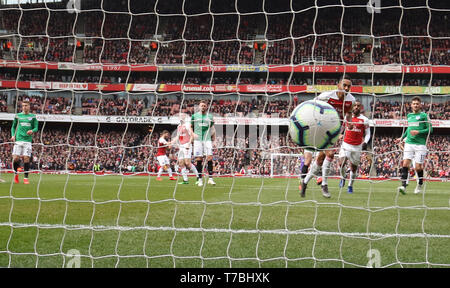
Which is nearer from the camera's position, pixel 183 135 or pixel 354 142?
pixel 354 142

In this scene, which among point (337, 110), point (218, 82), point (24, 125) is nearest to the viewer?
point (337, 110)

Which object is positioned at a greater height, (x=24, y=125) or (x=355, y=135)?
(x=355, y=135)

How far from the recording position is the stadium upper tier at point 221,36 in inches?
1034

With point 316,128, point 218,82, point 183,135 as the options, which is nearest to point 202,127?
point 183,135

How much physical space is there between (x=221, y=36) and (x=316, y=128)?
2420 cm

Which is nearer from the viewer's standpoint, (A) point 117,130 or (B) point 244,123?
(B) point 244,123

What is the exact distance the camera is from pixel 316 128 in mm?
5793

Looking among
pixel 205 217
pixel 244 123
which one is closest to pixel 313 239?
pixel 205 217

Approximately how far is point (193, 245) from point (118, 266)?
2.48ft

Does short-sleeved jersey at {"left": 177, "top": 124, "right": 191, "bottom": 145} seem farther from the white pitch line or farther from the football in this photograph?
the white pitch line

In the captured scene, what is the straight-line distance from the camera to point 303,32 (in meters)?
31.3

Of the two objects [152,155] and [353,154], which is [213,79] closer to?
[152,155]

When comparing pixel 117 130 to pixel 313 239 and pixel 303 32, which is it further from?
pixel 313 239
